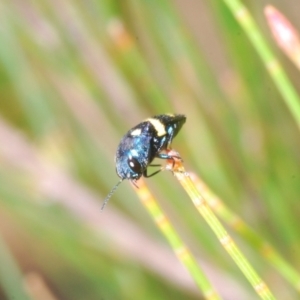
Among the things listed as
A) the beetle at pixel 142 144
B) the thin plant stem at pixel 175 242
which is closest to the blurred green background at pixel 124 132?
the beetle at pixel 142 144

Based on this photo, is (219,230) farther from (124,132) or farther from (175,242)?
(124,132)

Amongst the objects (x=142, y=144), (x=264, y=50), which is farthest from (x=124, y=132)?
(x=264, y=50)

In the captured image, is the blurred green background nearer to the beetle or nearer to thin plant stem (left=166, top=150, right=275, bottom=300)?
the beetle

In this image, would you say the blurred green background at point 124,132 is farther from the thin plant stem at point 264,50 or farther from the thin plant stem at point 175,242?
the thin plant stem at point 175,242

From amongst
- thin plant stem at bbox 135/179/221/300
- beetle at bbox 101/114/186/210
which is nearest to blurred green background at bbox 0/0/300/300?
beetle at bbox 101/114/186/210

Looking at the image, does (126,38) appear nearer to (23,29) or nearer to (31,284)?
(23,29)

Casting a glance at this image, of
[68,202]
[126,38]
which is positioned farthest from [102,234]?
[126,38]

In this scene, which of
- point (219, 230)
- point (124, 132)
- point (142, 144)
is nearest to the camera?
point (219, 230)
